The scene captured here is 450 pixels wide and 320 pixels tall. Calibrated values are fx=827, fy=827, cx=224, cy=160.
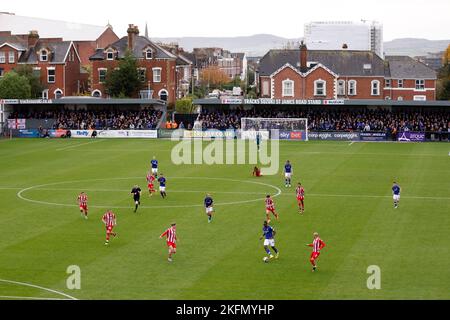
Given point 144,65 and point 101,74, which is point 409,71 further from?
point 101,74

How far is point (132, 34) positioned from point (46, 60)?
42.9ft

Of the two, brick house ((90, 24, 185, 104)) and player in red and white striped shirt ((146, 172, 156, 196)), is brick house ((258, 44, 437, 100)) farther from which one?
player in red and white striped shirt ((146, 172, 156, 196))

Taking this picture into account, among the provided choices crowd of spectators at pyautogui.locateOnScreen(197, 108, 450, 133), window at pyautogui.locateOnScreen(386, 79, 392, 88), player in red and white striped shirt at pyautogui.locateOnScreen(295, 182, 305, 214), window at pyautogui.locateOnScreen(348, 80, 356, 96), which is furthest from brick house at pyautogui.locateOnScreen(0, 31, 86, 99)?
player in red and white striped shirt at pyautogui.locateOnScreen(295, 182, 305, 214)

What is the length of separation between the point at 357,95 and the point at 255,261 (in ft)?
290

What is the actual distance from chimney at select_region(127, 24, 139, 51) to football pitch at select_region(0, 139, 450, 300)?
5354 centimetres

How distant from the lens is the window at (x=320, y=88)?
11350cm

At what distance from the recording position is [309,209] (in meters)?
44.2

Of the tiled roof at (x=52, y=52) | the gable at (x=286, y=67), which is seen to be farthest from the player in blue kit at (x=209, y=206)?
the tiled roof at (x=52, y=52)

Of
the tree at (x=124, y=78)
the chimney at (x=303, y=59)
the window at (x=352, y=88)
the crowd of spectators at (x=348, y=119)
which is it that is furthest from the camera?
the window at (x=352, y=88)

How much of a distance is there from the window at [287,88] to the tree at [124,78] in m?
Answer: 20.4

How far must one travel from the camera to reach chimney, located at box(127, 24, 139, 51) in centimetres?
11800

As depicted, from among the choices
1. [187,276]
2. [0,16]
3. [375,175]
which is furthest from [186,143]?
[0,16]

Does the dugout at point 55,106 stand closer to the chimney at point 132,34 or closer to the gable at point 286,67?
the gable at point 286,67

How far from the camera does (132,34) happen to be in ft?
390
